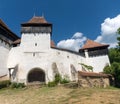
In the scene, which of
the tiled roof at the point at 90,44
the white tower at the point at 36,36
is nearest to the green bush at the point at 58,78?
the white tower at the point at 36,36

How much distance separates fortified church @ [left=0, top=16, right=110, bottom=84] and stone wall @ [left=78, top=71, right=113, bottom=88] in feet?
5.19

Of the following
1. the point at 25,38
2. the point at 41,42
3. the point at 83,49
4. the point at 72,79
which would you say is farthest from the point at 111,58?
the point at 25,38

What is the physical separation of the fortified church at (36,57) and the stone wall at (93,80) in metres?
1.58

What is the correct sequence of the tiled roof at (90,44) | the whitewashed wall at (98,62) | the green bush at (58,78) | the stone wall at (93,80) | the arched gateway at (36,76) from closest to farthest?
the stone wall at (93,80)
the green bush at (58,78)
the arched gateway at (36,76)
the whitewashed wall at (98,62)
the tiled roof at (90,44)

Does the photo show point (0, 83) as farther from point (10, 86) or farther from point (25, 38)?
point (25, 38)

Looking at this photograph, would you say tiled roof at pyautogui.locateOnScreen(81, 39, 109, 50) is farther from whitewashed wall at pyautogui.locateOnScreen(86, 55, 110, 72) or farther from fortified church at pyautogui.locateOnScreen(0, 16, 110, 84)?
fortified church at pyautogui.locateOnScreen(0, 16, 110, 84)

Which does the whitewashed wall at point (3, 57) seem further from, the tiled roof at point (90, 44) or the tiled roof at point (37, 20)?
the tiled roof at point (90, 44)

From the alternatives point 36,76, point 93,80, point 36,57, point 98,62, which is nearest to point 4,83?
point 36,76

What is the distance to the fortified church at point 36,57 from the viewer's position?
96.7ft

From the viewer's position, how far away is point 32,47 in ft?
102

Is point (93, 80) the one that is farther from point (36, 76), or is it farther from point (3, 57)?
point (3, 57)

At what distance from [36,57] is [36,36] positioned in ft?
13.8

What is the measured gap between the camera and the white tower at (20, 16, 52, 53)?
1227 inches

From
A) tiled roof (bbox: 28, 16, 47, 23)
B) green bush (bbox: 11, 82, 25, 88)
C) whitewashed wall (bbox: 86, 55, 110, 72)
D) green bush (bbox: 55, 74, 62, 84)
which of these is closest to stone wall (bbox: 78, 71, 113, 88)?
green bush (bbox: 55, 74, 62, 84)
